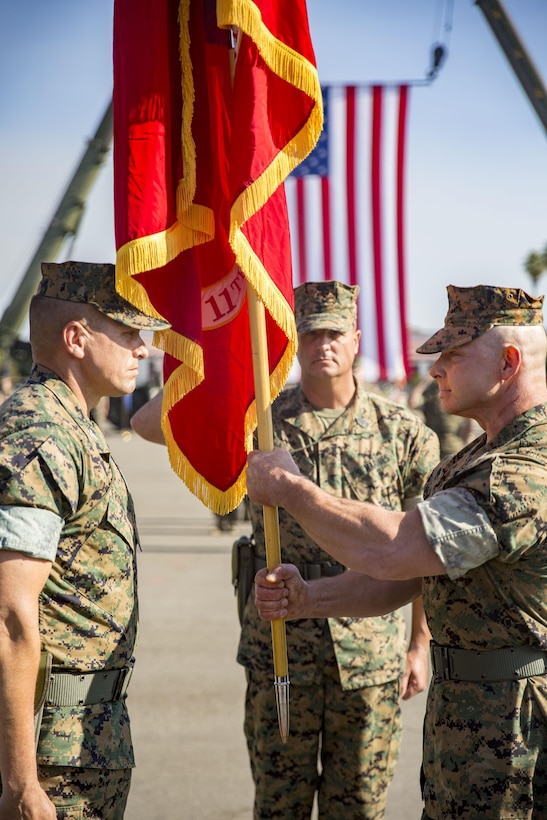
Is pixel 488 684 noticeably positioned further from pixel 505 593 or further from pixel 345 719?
pixel 345 719

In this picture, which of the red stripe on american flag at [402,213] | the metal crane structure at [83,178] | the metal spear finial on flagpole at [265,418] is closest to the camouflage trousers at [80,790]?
the metal spear finial on flagpole at [265,418]

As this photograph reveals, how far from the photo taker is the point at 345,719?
3.67 metres

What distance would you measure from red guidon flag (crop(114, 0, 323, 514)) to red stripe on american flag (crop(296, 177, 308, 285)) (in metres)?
4.68

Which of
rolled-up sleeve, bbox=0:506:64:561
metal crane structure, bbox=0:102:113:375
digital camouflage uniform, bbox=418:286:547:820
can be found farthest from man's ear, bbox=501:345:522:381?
A: metal crane structure, bbox=0:102:113:375

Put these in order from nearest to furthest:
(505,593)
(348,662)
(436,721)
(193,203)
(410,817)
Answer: (505,593) < (436,721) < (193,203) < (348,662) < (410,817)

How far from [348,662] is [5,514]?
171 centimetres

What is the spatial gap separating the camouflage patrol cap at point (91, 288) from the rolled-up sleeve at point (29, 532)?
72cm

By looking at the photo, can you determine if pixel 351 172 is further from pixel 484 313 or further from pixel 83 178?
pixel 484 313

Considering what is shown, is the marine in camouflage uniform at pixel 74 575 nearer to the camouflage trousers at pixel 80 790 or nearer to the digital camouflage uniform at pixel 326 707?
the camouflage trousers at pixel 80 790

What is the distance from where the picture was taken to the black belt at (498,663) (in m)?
2.64

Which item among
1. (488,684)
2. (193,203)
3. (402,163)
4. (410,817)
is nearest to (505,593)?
(488,684)

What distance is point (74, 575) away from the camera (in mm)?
2662

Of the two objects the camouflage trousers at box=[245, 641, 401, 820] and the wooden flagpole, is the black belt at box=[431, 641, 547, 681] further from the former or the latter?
the camouflage trousers at box=[245, 641, 401, 820]

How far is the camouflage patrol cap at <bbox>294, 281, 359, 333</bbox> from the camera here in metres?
3.99
